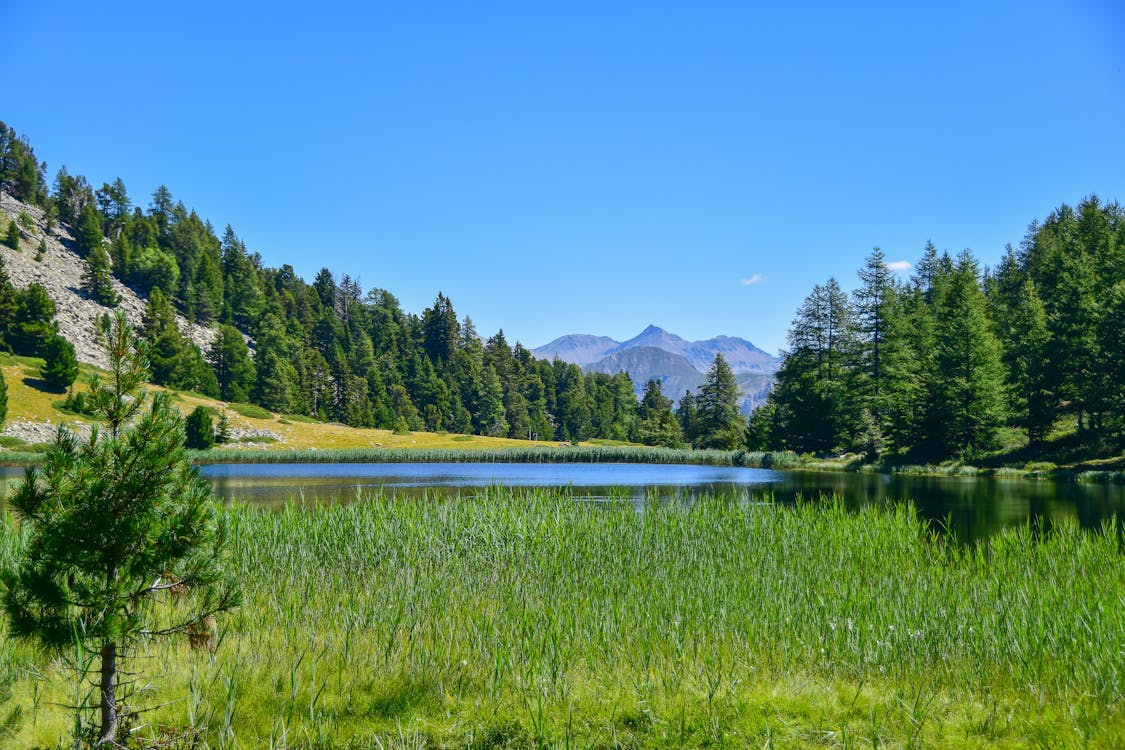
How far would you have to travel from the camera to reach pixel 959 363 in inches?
1817

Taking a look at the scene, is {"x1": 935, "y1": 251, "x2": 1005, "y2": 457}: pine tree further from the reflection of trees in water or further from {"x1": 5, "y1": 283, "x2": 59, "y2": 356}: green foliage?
{"x1": 5, "y1": 283, "x2": 59, "y2": 356}: green foliage

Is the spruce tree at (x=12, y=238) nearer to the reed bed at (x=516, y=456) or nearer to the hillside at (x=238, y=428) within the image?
the hillside at (x=238, y=428)

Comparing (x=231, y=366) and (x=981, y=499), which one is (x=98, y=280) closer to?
(x=231, y=366)

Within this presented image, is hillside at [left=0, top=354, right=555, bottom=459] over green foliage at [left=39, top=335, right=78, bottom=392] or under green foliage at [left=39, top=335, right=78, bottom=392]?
under

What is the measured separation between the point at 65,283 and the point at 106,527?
113 m

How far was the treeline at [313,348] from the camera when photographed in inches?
3553

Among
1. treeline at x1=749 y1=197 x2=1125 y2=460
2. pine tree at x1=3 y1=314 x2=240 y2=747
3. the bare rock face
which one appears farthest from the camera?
the bare rock face

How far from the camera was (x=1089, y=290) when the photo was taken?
142 ft

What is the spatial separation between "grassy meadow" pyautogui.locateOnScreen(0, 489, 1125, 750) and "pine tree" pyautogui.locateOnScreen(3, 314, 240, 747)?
0.76 metres

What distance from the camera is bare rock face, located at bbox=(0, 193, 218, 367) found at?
274 ft

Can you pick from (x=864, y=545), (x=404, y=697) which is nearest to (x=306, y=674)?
(x=404, y=697)

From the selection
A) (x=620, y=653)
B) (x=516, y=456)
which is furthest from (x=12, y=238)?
(x=620, y=653)

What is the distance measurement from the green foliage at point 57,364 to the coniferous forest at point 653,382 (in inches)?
16.4

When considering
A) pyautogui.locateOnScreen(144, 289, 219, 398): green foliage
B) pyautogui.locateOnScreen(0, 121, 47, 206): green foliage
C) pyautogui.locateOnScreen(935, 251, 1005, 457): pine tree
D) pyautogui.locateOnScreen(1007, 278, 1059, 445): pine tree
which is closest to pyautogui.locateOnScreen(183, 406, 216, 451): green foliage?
pyautogui.locateOnScreen(144, 289, 219, 398): green foliage
